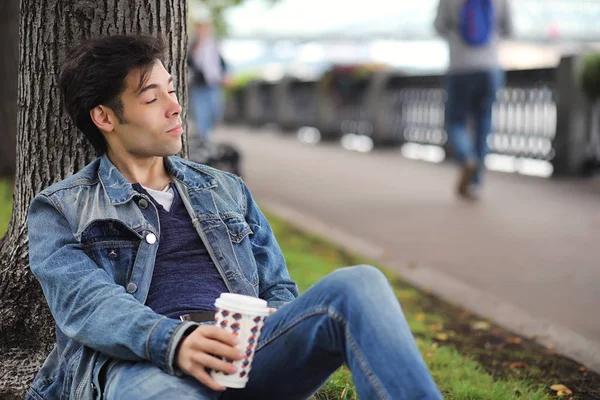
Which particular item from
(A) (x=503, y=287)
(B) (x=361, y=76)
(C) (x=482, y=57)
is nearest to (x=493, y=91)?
(C) (x=482, y=57)

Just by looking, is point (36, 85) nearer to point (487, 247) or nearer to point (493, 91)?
point (487, 247)

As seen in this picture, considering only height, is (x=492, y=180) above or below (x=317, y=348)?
below

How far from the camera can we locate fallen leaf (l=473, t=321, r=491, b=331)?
4.88 m

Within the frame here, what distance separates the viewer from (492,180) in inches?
436

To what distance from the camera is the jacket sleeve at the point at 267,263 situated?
2920 millimetres

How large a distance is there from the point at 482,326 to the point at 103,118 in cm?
281

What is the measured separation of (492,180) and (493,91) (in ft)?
6.48

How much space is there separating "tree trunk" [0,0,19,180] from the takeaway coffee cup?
8.31 m

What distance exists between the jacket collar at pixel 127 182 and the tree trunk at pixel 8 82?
296 inches

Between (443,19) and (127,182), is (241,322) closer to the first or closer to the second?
(127,182)

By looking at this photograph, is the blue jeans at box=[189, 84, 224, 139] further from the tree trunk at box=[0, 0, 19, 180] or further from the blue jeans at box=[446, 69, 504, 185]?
the blue jeans at box=[446, 69, 504, 185]

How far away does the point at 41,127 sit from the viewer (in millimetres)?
3561

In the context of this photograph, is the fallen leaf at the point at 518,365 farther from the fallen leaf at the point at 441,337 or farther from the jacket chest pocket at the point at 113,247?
the jacket chest pocket at the point at 113,247

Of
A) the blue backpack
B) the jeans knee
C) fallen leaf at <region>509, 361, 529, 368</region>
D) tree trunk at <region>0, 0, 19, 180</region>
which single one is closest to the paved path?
fallen leaf at <region>509, 361, 529, 368</region>
